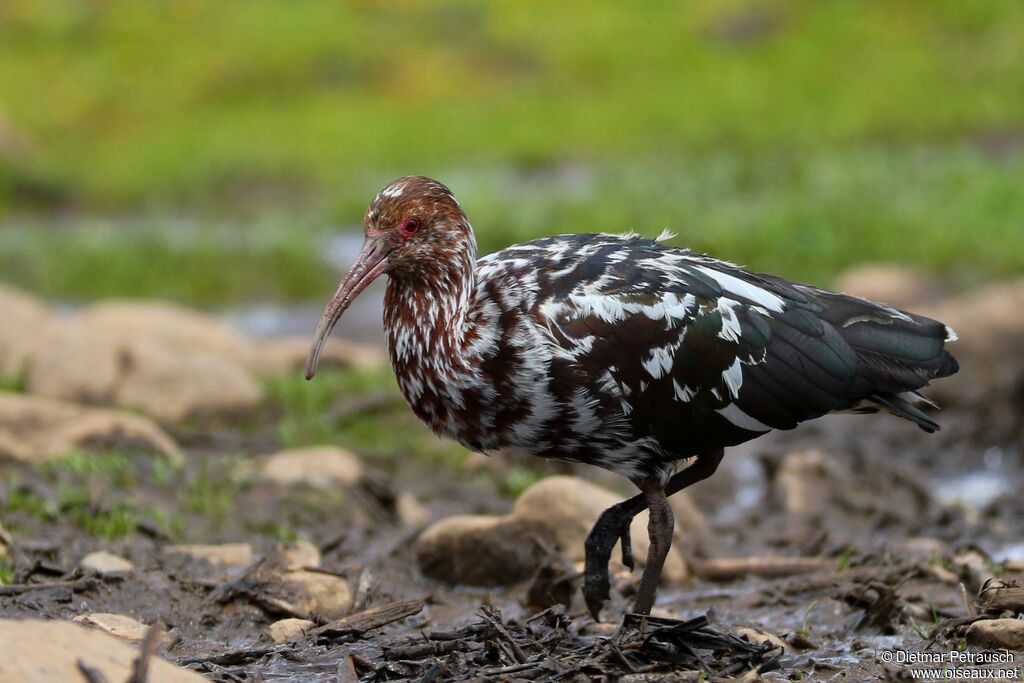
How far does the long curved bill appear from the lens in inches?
233

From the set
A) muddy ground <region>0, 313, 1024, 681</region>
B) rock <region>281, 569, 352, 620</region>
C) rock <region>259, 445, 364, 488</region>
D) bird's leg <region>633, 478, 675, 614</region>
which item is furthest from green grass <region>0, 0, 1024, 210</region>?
bird's leg <region>633, 478, 675, 614</region>

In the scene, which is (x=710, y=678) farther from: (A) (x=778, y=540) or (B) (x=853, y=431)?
(B) (x=853, y=431)

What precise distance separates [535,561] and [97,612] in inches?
87.6

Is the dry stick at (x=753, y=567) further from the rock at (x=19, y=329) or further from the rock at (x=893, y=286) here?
the rock at (x=893, y=286)

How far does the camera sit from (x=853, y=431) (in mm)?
11656

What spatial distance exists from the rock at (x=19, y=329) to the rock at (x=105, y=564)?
15.4 ft

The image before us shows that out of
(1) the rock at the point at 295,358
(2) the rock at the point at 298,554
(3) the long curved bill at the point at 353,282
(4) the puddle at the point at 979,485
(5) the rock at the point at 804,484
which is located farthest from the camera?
(1) the rock at the point at 295,358

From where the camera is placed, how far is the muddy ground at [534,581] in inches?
217

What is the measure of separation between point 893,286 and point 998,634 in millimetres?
8961

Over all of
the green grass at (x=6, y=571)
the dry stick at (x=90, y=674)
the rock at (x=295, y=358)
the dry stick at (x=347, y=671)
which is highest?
the rock at (x=295, y=358)

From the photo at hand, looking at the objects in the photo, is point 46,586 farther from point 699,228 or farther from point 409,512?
point 699,228

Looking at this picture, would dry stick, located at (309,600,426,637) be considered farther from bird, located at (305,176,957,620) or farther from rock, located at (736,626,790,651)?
rock, located at (736,626,790,651)

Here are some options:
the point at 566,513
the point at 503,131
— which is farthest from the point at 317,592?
the point at 503,131

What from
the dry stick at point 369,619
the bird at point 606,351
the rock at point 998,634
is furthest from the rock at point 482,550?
the rock at point 998,634
